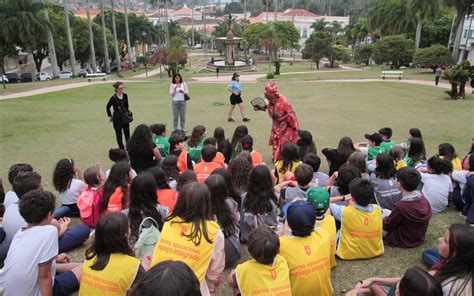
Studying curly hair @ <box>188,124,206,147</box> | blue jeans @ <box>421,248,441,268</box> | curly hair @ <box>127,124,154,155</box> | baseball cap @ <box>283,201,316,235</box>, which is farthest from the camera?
curly hair @ <box>188,124,206,147</box>

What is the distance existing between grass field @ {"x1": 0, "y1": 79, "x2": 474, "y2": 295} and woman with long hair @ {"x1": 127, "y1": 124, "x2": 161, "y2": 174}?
176cm

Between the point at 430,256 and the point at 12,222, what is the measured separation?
448cm

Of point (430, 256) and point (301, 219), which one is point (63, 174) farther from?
point (430, 256)

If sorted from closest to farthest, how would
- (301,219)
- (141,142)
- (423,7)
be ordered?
(301,219)
(141,142)
(423,7)

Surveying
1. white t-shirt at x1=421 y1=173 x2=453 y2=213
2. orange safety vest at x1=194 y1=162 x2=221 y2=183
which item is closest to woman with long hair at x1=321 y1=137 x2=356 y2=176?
white t-shirt at x1=421 y1=173 x2=453 y2=213

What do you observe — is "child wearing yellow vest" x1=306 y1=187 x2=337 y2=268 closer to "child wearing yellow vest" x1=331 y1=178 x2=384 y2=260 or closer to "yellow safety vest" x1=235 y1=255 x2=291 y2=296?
"child wearing yellow vest" x1=331 y1=178 x2=384 y2=260

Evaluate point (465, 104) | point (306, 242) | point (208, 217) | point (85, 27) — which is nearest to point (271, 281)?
point (306, 242)

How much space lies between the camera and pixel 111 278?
9.31 feet

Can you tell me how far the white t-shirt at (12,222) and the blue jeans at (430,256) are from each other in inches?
170

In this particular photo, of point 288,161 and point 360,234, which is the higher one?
point 288,161

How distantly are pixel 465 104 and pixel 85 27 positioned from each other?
46734mm

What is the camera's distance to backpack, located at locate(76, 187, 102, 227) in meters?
4.60

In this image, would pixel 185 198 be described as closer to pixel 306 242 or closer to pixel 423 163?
pixel 306 242

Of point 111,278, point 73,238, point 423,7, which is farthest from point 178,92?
point 423,7
